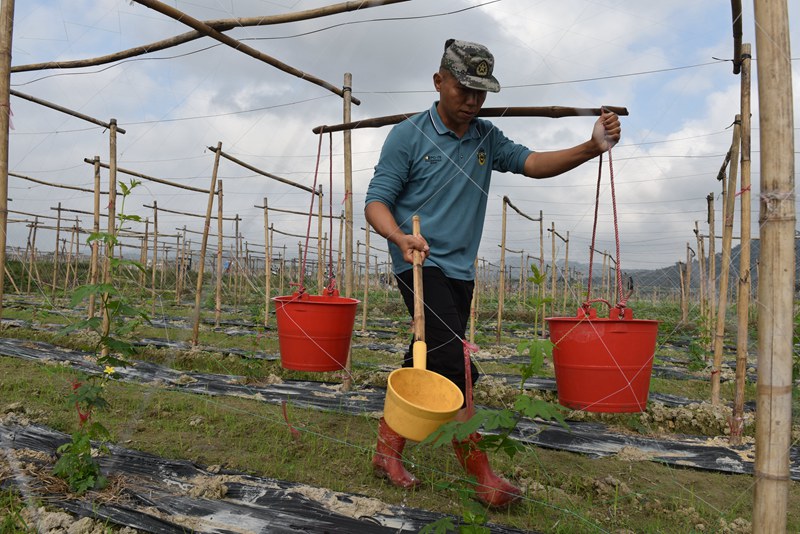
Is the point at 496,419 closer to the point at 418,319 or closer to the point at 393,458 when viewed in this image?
the point at 418,319

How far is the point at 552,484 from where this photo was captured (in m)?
2.47

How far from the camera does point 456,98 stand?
2049mm

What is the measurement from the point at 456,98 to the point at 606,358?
1050 mm

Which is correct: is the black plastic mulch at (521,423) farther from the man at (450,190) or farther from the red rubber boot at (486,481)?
the man at (450,190)

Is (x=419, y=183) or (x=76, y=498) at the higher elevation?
(x=419, y=183)

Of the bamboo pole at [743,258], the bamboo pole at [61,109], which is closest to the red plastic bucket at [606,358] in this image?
the bamboo pole at [743,258]

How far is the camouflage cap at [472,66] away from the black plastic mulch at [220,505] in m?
1.47

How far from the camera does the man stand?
6.55ft

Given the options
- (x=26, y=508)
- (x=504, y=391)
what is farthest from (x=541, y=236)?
(x=26, y=508)

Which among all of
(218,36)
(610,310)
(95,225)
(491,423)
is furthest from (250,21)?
(95,225)

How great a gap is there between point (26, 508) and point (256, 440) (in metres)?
1.08

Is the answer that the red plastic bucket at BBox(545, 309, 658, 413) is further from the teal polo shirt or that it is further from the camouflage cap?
the camouflage cap

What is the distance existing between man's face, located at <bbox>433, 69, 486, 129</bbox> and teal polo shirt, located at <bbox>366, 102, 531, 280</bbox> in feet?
0.34

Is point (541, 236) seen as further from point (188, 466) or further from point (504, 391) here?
point (188, 466)
